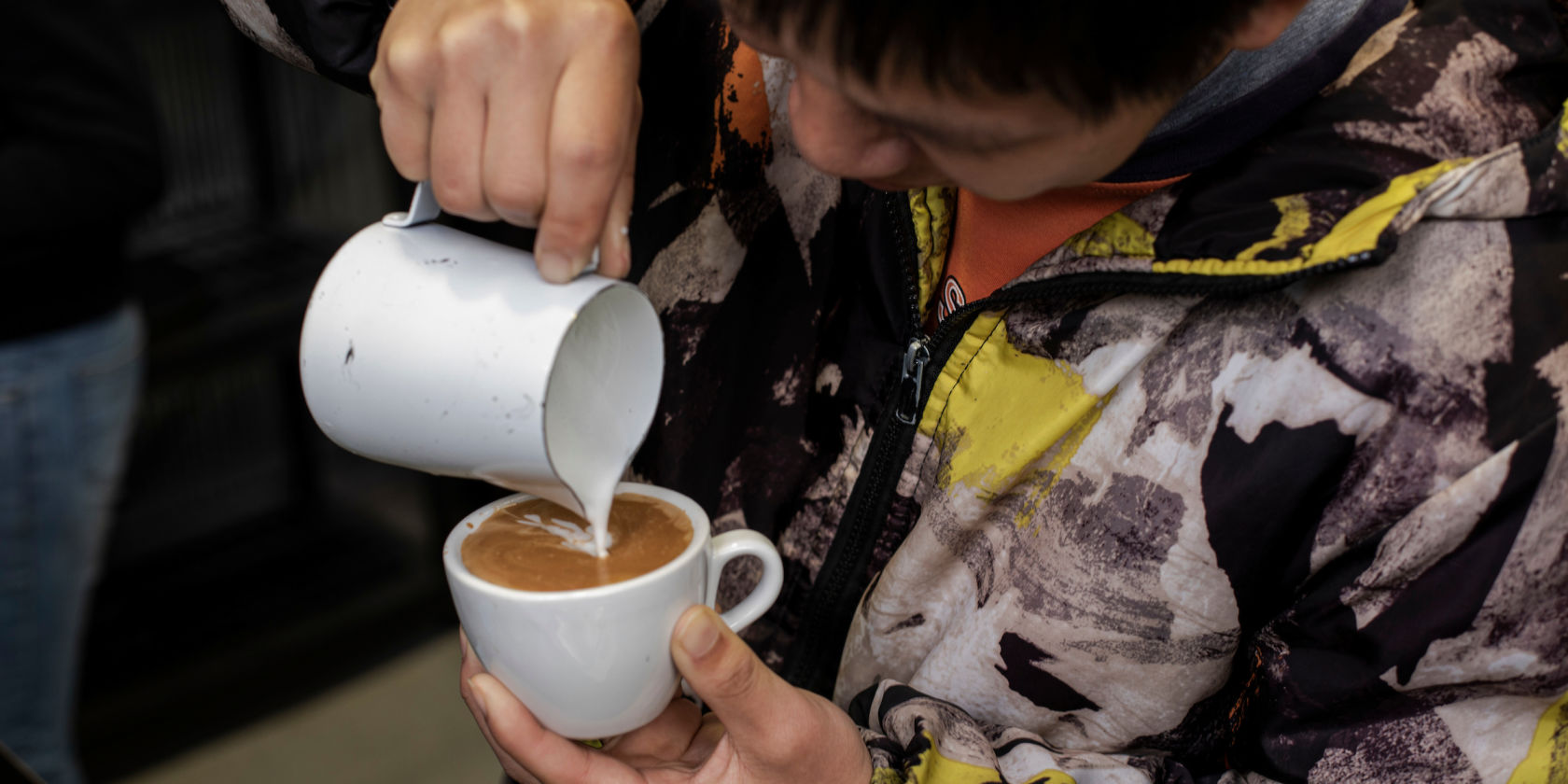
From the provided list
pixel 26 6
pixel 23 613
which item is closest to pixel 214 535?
pixel 23 613

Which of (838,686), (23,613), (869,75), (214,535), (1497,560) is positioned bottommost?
(214,535)

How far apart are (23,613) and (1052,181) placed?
1.64 m

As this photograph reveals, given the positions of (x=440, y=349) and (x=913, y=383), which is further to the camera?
(x=913, y=383)

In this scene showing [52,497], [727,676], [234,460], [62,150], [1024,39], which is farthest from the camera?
[234,460]

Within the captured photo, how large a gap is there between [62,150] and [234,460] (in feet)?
3.71

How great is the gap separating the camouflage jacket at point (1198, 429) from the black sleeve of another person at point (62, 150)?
0.59 m

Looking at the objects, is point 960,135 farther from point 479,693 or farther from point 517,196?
point 479,693

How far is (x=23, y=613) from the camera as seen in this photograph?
166 centimetres

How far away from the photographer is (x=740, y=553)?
0.87 meters

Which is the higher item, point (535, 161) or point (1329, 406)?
point (535, 161)

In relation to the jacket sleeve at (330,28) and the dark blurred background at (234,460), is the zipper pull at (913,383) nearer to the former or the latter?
the jacket sleeve at (330,28)

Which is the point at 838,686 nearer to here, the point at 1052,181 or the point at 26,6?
the point at 1052,181

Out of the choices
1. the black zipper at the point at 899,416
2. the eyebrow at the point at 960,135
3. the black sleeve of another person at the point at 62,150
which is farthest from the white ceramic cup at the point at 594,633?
the black sleeve of another person at the point at 62,150

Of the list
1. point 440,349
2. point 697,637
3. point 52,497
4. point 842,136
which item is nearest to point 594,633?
point 697,637
